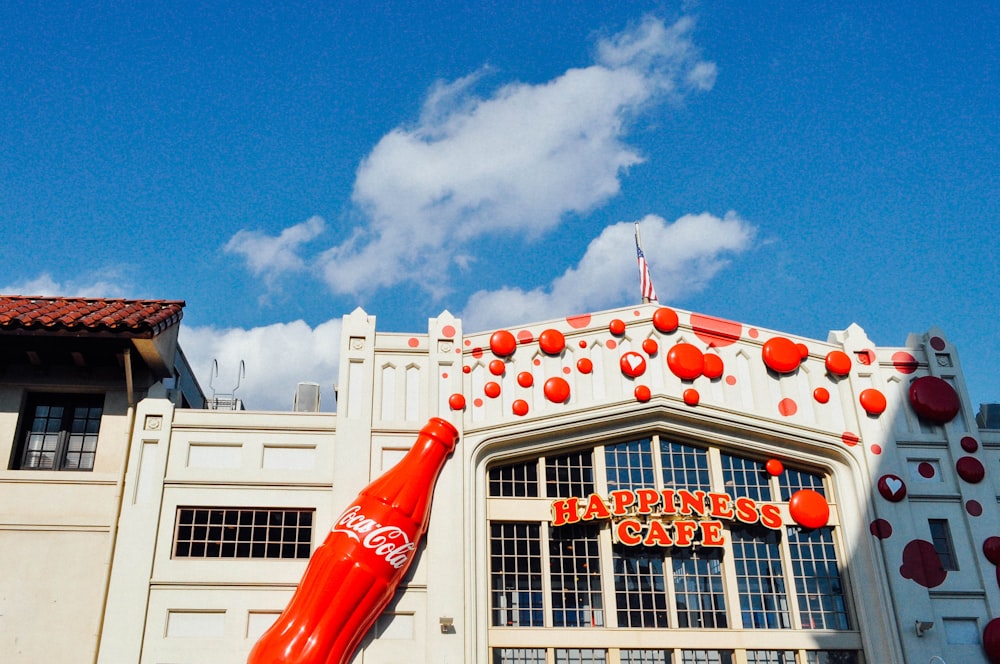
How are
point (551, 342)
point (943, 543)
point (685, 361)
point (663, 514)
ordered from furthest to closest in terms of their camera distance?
point (685, 361) < point (551, 342) < point (943, 543) < point (663, 514)

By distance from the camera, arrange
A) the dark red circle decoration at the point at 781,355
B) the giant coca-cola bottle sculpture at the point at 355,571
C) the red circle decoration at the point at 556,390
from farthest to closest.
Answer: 1. the dark red circle decoration at the point at 781,355
2. the red circle decoration at the point at 556,390
3. the giant coca-cola bottle sculpture at the point at 355,571

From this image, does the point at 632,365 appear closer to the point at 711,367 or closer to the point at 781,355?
the point at 711,367

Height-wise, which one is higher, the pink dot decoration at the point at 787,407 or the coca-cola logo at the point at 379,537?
the pink dot decoration at the point at 787,407

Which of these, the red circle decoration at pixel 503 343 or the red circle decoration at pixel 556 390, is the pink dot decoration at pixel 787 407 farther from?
the red circle decoration at pixel 503 343

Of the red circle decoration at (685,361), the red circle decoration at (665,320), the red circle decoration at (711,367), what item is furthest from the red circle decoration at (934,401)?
the red circle decoration at (665,320)

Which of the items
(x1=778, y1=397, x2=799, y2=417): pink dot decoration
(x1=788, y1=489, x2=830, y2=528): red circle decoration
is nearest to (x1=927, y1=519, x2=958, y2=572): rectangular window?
(x1=788, y1=489, x2=830, y2=528): red circle decoration

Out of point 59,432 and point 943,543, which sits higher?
point 59,432

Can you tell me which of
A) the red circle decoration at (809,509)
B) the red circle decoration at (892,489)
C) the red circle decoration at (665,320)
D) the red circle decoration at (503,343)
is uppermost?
the red circle decoration at (665,320)

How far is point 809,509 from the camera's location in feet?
79.2

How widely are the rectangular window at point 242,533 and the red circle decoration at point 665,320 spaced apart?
10.2 m

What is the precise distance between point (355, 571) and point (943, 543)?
579 inches

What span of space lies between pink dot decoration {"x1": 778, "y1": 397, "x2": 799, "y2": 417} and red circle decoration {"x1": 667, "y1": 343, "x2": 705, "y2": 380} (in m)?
2.29

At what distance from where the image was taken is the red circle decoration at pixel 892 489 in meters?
24.1

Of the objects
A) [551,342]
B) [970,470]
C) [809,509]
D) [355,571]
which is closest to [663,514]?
[809,509]
